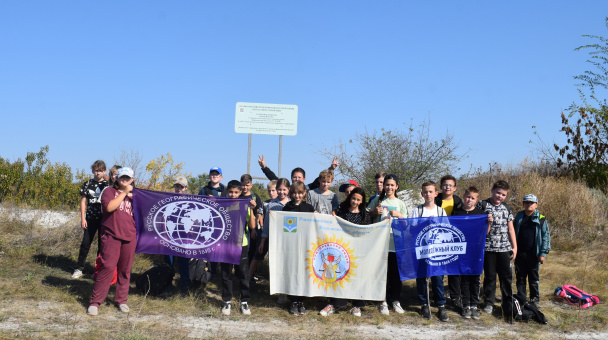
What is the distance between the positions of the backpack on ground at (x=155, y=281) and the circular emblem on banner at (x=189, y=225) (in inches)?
31.9

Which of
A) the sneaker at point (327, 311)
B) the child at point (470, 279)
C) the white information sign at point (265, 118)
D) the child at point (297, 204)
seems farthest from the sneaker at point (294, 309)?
the white information sign at point (265, 118)

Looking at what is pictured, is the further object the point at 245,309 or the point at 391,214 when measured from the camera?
the point at 391,214

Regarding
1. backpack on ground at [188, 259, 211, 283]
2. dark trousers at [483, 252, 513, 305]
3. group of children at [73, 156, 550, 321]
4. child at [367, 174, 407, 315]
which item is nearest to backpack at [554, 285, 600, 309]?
group of children at [73, 156, 550, 321]

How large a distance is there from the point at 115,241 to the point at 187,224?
994mm

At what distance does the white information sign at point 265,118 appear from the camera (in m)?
11.7

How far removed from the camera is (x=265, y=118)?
38.6 ft

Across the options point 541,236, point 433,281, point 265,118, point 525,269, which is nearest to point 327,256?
point 433,281

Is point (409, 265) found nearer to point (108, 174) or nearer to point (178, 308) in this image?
point (178, 308)

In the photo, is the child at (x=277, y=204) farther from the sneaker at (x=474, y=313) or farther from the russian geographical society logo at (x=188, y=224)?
the sneaker at (x=474, y=313)

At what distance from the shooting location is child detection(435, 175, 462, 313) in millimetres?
7016

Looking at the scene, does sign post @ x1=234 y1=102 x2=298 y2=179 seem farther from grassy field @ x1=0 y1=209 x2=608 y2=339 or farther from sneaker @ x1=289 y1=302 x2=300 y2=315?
sneaker @ x1=289 y1=302 x2=300 y2=315

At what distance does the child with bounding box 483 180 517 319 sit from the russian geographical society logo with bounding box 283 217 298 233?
2653mm

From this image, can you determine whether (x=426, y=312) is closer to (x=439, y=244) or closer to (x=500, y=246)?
(x=439, y=244)

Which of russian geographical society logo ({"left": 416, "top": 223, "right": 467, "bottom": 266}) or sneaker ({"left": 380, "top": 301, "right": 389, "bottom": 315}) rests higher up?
russian geographical society logo ({"left": 416, "top": 223, "right": 467, "bottom": 266})
